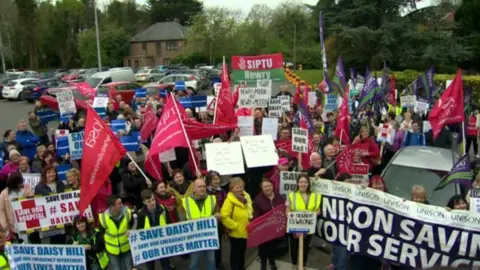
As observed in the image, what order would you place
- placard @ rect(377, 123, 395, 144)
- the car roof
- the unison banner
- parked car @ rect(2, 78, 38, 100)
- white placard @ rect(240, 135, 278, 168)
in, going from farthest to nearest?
parked car @ rect(2, 78, 38, 100), placard @ rect(377, 123, 395, 144), white placard @ rect(240, 135, 278, 168), the car roof, the unison banner

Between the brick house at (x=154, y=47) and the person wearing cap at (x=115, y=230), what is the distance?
66.9 m

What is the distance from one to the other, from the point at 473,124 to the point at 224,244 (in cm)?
818

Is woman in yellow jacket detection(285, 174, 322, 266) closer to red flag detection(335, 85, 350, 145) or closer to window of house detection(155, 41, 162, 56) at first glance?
red flag detection(335, 85, 350, 145)

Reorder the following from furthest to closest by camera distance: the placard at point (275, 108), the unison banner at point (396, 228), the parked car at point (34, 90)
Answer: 1. the parked car at point (34, 90)
2. the placard at point (275, 108)
3. the unison banner at point (396, 228)

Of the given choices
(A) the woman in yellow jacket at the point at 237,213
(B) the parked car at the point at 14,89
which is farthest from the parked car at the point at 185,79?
(A) the woman in yellow jacket at the point at 237,213

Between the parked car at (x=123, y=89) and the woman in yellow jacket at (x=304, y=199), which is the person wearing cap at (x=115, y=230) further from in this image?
the parked car at (x=123, y=89)

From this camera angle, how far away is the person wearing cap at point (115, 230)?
580cm

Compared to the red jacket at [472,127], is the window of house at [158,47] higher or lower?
higher

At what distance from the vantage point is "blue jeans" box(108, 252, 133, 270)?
19.3ft

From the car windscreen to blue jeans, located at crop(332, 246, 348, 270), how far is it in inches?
56.4

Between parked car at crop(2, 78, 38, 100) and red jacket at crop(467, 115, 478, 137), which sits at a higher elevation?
parked car at crop(2, 78, 38, 100)

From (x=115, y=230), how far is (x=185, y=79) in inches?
1073

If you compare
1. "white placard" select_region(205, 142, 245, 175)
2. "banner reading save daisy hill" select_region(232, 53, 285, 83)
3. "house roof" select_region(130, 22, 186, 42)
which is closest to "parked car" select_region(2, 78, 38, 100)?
"banner reading save daisy hill" select_region(232, 53, 285, 83)

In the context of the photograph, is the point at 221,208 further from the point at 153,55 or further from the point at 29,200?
the point at 153,55
